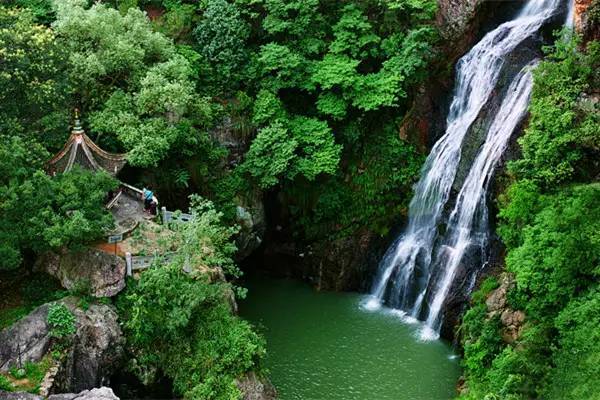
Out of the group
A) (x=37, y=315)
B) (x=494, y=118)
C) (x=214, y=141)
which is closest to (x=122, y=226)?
(x=37, y=315)

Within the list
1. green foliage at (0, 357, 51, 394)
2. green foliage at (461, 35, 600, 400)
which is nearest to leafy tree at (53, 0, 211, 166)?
→ green foliage at (0, 357, 51, 394)

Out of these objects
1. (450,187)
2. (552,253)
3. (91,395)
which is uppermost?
(450,187)

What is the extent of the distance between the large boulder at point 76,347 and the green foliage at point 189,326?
1.83ft

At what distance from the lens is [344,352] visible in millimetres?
21703

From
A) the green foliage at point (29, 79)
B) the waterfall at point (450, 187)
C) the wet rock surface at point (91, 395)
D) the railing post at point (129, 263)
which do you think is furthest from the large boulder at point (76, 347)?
the waterfall at point (450, 187)

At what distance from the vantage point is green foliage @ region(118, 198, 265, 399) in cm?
1806

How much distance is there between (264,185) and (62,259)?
7560mm

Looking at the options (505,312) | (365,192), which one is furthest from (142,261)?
(505,312)

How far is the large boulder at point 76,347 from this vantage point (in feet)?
58.1

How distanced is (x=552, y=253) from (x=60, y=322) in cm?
1262

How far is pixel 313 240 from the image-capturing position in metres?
26.4

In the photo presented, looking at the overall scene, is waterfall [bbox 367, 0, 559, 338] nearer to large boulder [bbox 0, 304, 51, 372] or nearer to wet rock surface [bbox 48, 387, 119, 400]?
wet rock surface [bbox 48, 387, 119, 400]

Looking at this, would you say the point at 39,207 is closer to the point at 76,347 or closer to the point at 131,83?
the point at 76,347

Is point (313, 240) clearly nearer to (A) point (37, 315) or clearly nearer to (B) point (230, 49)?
(B) point (230, 49)
